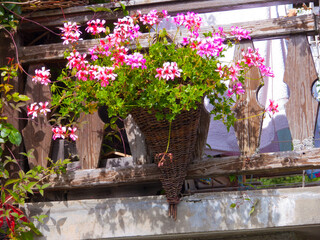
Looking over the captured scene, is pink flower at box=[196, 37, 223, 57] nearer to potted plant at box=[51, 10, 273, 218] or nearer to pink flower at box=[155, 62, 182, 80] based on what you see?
potted plant at box=[51, 10, 273, 218]

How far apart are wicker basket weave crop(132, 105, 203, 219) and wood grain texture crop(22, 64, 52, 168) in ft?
2.51

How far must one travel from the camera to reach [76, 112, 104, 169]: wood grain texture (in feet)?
10.2

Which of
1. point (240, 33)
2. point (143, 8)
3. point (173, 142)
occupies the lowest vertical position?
point (173, 142)

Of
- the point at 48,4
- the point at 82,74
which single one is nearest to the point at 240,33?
the point at 82,74

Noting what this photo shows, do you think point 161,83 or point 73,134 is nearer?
point 161,83

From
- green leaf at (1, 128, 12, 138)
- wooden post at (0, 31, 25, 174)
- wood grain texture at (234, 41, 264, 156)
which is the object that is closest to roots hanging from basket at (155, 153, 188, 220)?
wood grain texture at (234, 41, 264, 156)

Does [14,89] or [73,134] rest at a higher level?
[14,89]

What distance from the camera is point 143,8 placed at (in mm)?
3258

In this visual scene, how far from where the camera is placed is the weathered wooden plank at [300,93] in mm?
2895

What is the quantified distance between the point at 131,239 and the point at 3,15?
162 cm

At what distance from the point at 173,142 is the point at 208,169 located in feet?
1.30

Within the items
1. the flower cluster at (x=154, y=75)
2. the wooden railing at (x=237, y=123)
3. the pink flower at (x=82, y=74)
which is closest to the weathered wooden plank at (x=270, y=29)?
the wooden railing at (x=237, y=123)

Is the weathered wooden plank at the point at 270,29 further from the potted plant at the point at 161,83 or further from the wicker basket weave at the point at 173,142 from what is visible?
the wicker basket weave at the point at 173,142

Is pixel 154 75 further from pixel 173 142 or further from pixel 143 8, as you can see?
pixel 143 8
